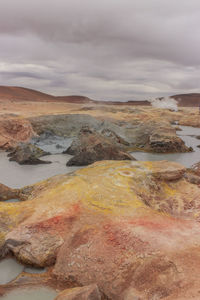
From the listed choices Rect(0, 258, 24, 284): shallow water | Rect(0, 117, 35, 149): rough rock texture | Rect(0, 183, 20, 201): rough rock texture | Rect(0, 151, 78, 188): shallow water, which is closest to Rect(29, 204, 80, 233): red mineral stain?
Rect(0, 258, 24, 284): shallow water

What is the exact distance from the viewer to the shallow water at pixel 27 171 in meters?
13.1

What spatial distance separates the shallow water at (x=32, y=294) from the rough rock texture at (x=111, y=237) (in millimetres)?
420

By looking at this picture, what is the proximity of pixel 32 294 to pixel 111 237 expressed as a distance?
2.08m

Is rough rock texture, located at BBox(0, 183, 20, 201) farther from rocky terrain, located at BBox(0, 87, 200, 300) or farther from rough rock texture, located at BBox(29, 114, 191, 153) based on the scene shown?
rough rock texture, located at BBox(29, 114, 191, 153)

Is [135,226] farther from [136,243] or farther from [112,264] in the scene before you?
[112,264]

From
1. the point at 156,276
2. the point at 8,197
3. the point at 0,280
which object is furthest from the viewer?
the point at 8,197

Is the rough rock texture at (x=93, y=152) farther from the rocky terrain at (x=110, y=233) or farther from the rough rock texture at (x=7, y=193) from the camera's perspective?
the rough rock texture at (x=7, y=193)

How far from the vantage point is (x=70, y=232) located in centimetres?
649

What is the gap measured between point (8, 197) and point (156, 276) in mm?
7661

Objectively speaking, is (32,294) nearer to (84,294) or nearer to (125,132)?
(84,294)

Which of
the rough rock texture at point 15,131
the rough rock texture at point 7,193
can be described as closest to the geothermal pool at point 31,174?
the rough rock texture at point 7,193

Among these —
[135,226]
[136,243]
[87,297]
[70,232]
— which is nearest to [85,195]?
[70,232]

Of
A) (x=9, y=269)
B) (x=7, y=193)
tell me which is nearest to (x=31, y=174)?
(x=7, y=193)

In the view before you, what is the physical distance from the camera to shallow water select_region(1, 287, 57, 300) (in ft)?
16.4
